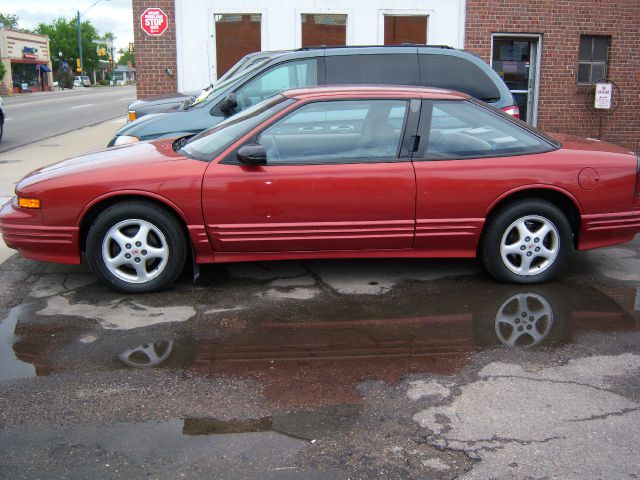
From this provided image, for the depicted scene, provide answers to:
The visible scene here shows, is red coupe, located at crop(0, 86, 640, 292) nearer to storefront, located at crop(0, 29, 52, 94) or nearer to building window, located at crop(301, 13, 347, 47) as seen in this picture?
building window, located at crop(301, 13, 347, 47)

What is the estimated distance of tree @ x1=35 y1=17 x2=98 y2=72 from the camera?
307 feet

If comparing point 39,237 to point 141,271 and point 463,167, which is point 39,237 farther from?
point 463,167

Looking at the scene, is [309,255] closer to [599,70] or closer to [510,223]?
[510,223]

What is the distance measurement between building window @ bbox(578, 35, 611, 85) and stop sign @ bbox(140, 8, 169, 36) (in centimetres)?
816

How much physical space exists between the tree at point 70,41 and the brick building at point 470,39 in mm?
86179

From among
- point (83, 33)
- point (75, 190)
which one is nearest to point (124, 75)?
point (83, 33)

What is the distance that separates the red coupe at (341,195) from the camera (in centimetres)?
526

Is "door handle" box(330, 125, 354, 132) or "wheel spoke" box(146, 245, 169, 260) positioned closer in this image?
"wheel spoke" box(146, 245, 169, 260)

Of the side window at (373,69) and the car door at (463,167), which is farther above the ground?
the side window at (373,69)

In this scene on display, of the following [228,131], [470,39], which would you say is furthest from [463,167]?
[470,39]

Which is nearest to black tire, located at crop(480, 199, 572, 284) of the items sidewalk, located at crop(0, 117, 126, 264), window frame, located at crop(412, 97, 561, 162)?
window frame, located at crop(412, 97, 561, 162)

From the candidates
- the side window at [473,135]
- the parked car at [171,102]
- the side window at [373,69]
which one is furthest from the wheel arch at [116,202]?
the parked car at [171,102]

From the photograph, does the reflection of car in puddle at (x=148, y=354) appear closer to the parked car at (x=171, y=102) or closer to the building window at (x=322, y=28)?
the parked car at (x=171, y=102)

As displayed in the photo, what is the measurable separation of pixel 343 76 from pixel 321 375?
494 centimetres
